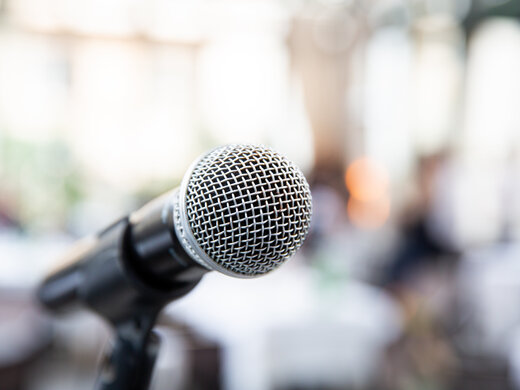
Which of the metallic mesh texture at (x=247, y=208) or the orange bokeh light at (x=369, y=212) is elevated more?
the metallic mesh texture at (x=247, y=208)

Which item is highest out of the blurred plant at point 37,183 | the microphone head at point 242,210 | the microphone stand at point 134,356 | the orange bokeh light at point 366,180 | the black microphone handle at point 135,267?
the microphone head at point 242,210

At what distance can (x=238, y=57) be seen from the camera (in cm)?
751

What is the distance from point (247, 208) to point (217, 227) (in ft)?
0.11

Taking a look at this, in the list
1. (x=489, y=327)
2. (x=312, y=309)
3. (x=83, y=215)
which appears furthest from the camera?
(x=83, y=215)

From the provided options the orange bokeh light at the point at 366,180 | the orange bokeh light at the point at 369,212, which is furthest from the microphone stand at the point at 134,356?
the orange bokeh light at the point at 366,180

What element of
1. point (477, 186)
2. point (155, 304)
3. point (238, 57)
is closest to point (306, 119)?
point (238, 57)

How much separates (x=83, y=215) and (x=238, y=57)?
3677 mm

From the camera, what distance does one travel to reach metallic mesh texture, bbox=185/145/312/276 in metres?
0.50

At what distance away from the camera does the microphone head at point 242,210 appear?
500 mm

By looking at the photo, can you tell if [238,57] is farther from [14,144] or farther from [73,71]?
[14,144]

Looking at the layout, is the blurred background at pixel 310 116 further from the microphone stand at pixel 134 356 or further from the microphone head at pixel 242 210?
the microphone head at pixel 242 210

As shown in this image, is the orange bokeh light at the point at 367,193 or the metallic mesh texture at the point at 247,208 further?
the orange bokeh light at the point at 367,193

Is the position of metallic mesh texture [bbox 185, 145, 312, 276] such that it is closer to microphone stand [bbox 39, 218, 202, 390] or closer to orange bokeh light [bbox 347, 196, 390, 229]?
microphone stand [bbox 39, 218, 202, 390]

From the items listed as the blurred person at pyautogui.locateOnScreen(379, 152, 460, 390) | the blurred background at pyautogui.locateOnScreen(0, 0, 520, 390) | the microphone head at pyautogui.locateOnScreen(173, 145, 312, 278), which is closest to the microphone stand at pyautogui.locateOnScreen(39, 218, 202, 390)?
the microphone head at pyautogui.locateOnScreen(173, 145, 312, 278)
